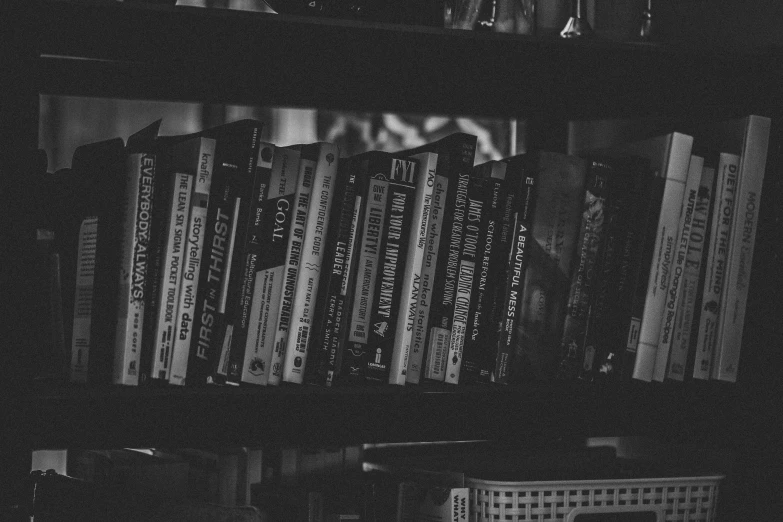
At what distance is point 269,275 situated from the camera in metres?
1.05

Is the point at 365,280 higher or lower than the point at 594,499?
higher

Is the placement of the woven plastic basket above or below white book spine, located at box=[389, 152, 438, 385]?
below

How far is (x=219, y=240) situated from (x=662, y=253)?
609 millimetres

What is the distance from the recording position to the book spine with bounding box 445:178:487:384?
3.68ft

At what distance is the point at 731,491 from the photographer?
122 cm

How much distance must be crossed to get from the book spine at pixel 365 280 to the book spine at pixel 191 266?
0.20 metres

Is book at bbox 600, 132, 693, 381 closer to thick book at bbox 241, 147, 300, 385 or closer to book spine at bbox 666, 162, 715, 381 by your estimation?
book spine at bbox 666, 162, 715, 381

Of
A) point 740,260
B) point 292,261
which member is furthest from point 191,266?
point 740,260

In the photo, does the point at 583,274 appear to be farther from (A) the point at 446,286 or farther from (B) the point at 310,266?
(B) the point at 310,266

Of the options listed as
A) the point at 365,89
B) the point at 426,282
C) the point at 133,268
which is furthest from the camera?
the point at 365,89

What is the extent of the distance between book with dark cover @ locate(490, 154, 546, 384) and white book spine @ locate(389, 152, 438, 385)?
12 centimetres

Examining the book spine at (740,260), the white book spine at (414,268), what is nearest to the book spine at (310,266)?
the white book spine at (414,268)

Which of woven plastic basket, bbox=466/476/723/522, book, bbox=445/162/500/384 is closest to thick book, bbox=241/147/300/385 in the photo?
book, bbox=445/162/500/384

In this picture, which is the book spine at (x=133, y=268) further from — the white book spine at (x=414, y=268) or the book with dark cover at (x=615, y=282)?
the book with dark cover at (x=615, y=282)
